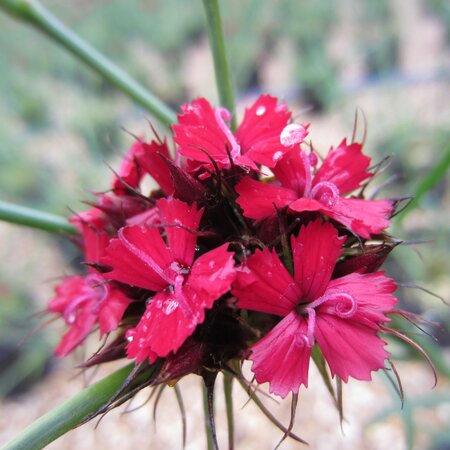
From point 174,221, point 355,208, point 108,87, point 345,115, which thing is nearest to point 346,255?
point 355,208

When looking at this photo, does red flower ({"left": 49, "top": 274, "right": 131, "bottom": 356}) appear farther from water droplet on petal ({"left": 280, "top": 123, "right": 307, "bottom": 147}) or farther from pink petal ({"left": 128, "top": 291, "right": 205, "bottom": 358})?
water droplet on petal ({"left": 280, "top": 123, "right": 307, "bottom": 147})

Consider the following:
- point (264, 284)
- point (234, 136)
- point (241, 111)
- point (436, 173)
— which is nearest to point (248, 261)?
point (264, 284)

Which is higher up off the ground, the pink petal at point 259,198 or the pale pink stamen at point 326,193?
the pink petal at point 259,198

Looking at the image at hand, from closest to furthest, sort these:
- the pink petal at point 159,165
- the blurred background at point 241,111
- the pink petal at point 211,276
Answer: the pink petal at point 211,276 < the pink petal at point 159,165 < the blurred background at point 241,111

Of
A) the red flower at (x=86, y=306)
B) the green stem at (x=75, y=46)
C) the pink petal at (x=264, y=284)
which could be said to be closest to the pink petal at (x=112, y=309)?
the red flower at (x=86, y=306)

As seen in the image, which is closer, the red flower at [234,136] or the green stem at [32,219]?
the red flower at [234,136]

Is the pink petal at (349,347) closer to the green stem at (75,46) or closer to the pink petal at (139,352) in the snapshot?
the pink petal at (139,352)

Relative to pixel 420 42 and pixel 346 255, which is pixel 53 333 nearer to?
pixel 346 255

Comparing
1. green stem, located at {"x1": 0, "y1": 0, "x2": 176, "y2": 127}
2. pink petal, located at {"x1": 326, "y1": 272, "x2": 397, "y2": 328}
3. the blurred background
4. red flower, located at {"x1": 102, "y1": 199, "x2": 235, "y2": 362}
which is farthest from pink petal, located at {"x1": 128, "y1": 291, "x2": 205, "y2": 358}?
green stem, located at {"x1": 0, "y1": 0, "x2": 176, "y2": 127}
